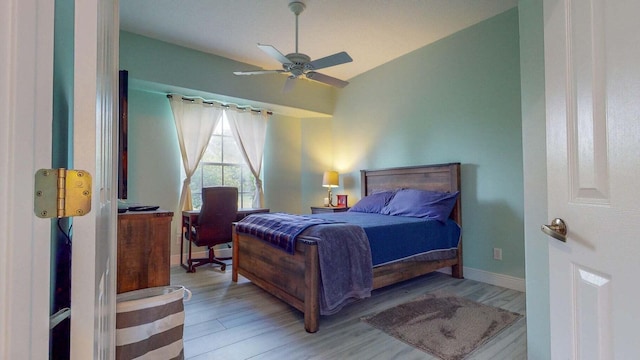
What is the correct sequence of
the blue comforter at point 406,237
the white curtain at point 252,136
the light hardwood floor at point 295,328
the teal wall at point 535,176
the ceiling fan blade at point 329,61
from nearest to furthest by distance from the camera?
the teal wall at point 535,176 < the light hardwood floor at point 295,328 < the blue comforter at point 406,237 < the ceiling fan blade at point 329,61 < the white curtain at point 252,136

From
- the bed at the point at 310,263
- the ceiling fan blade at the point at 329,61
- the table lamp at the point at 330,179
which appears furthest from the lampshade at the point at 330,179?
the ceiling fan blade at the point at 329,61

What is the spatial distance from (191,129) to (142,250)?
3176 mm

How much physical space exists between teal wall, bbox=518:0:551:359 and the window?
3981mm

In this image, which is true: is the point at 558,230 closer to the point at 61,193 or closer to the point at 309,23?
the point at 61,193

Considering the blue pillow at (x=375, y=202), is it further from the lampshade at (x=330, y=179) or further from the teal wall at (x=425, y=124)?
the lampshade at (x=330, y=179)

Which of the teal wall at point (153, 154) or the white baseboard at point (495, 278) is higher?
the teal wall at point (153, 154)

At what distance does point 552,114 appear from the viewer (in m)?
0.93

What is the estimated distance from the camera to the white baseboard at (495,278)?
2.91 metres

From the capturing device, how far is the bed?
2.10 meters

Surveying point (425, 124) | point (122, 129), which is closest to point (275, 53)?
point (122, 129)

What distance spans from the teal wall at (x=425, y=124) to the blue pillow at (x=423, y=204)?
319 millimetres

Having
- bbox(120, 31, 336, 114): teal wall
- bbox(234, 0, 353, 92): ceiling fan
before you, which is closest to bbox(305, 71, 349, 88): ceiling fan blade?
bbox(234, 0, 353, 92): ceiling fan

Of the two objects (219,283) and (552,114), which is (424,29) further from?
(219,283)

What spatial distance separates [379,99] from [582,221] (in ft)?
13.0
